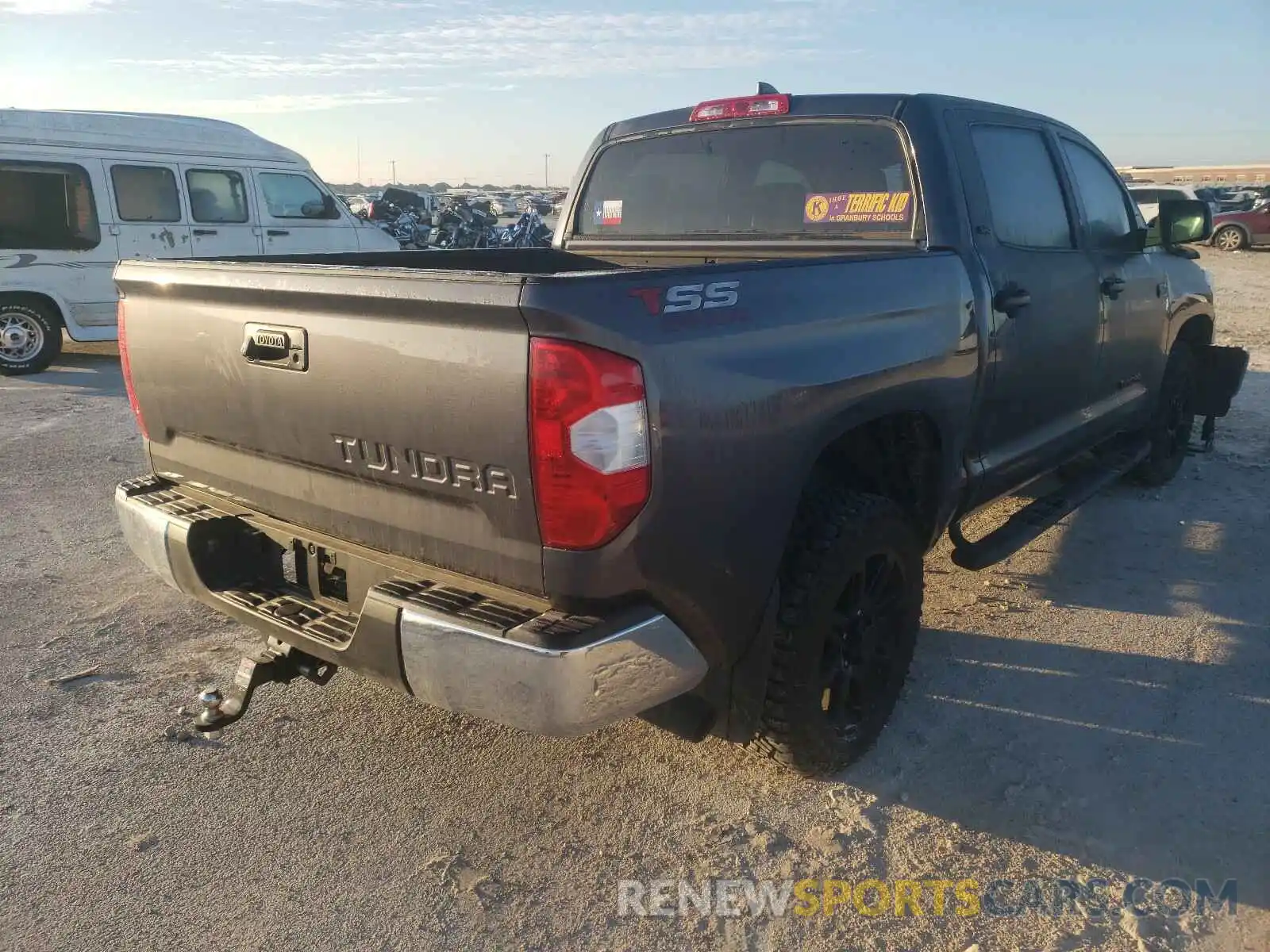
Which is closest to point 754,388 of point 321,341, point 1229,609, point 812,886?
point 321,341

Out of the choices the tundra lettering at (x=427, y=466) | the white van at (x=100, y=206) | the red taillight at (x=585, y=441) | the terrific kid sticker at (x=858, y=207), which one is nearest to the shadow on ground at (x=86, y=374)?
the white van at (x=100, y=206)

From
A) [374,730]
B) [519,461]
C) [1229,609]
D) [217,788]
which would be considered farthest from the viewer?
[1229,609]

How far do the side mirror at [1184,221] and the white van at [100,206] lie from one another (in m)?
9.19

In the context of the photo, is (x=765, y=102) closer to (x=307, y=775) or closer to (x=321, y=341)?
(x=321, y=341)

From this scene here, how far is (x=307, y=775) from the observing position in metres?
2.90

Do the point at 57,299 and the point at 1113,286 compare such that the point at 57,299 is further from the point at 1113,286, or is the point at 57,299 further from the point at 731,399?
the point at 731,399

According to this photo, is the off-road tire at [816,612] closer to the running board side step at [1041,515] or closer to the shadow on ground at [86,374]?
the running board side step at [1041,515]

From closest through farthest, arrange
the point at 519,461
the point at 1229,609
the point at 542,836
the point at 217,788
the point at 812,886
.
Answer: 1. the point at 519,461
2. the point at 812,886
3. the point at 542,836
4. the point at 217,788
5. the point at 1229,609

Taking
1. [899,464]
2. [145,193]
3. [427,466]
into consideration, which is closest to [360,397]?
[427,466]

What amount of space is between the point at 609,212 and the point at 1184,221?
279 cm

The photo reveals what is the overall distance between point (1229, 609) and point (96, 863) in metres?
4.26

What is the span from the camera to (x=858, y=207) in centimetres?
359

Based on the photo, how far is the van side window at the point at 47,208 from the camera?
369 inches

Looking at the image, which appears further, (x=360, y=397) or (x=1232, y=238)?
(x=1232, y=238)
